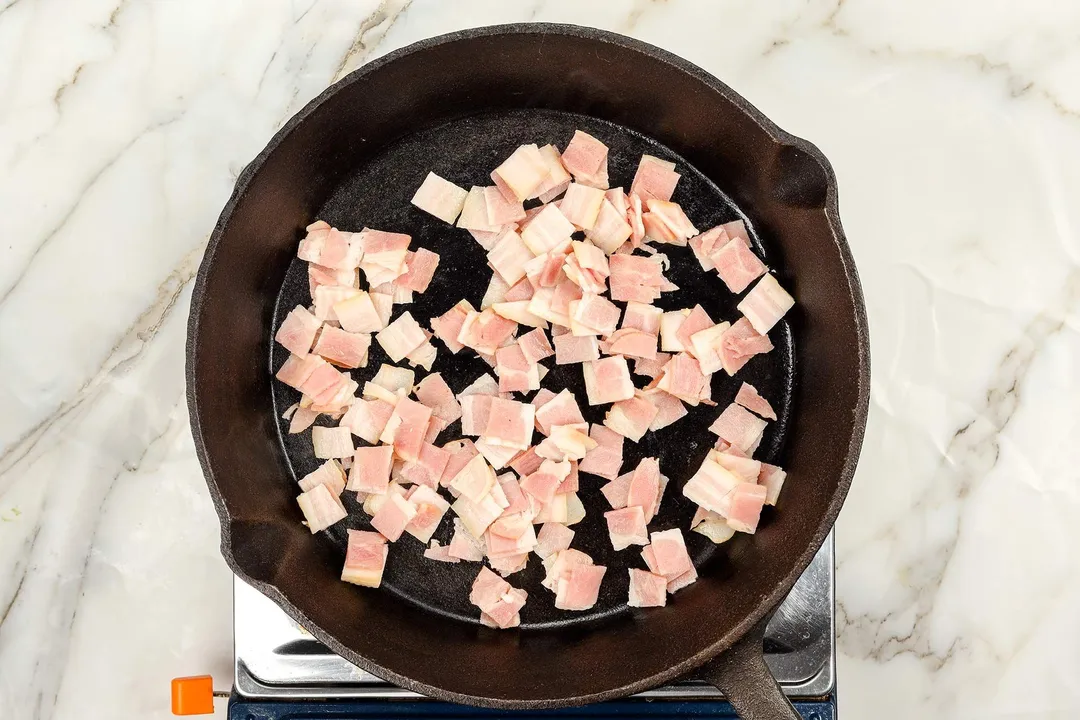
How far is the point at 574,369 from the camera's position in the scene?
895 millimetres

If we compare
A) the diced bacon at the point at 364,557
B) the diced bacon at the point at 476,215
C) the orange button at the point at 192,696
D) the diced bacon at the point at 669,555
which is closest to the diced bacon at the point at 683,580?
the diced bacon at the point at 669,555

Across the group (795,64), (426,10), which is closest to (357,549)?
(426,10)

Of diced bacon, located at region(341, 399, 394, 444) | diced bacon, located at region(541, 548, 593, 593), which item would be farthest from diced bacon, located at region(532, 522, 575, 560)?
diced bacon, located at region(341, 399, 394, 444)

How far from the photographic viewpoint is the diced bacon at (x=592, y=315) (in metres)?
0.85

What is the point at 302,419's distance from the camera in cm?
89

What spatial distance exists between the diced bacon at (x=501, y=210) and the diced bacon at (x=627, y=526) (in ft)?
1.11

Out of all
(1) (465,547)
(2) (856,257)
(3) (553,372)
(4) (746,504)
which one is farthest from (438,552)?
(2) (856,257)

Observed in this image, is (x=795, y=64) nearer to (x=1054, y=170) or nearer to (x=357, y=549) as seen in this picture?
(x=1054, y=170)

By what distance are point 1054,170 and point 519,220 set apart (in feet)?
2.18

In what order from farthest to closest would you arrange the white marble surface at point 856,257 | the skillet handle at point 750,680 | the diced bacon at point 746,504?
1. the white marble surface at point 856,257
2. the diced bacon at point 746,504
3. the skillet handle at point 750,680

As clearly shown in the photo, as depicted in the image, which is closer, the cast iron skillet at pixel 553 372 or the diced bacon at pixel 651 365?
the cast iron skillet at pixel 553 372

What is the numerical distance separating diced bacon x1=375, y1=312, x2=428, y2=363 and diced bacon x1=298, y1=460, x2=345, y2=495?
14 centimetres

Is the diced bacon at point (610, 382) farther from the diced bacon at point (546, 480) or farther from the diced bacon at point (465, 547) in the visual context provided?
the diced bacon at point (465, 547)

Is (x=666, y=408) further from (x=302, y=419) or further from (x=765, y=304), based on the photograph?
(x=302, y=419)
